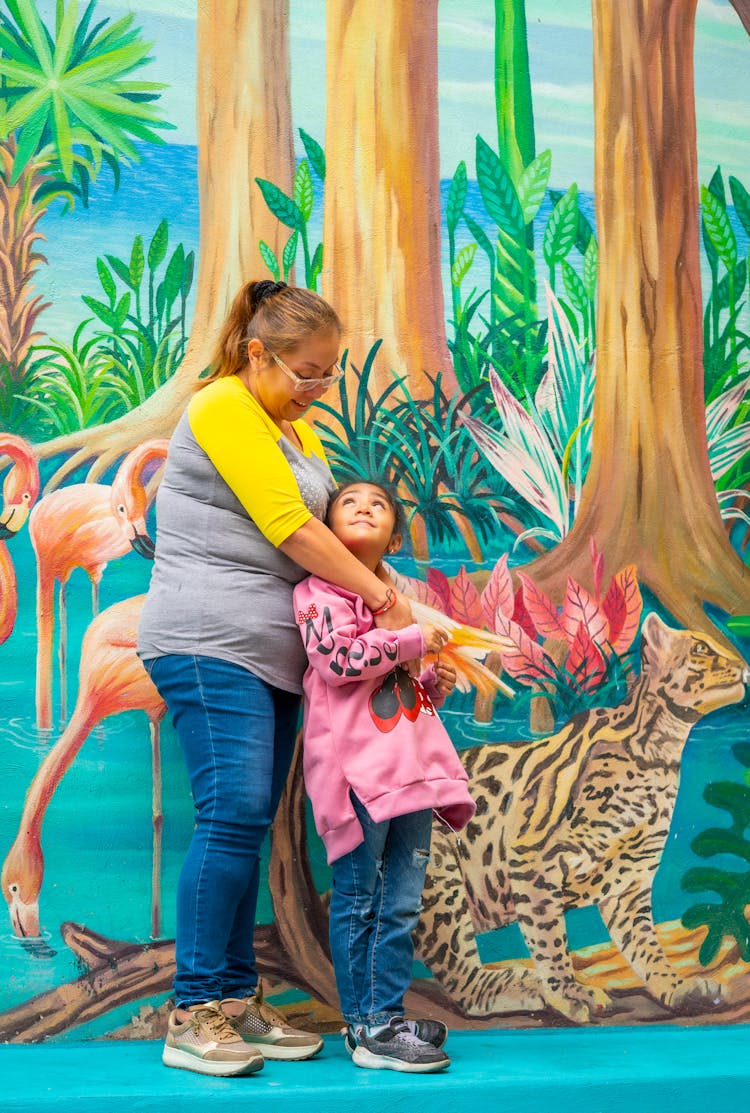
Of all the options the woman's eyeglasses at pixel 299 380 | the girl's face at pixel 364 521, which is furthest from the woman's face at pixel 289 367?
the girl's face at pixel 364 521

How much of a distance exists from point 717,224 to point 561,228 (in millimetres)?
426

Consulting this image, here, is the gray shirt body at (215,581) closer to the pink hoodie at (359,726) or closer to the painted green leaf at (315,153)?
the pink hoodie at (359,726)

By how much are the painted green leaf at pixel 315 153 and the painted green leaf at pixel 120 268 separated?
0.53 m

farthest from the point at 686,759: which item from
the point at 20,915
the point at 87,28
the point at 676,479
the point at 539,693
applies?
the point at 87,28

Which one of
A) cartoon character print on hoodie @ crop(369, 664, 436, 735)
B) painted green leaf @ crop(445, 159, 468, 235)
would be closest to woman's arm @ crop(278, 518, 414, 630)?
cartoon character print on hoodie @ crop(369, 664, 436, 735)

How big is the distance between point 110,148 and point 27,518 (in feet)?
3.01

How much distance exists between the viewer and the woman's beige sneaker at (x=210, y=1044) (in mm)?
2268

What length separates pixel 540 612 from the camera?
2.93m

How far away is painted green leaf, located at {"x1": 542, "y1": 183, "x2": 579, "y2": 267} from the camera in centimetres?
297

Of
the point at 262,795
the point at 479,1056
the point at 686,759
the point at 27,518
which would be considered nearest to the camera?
the point at 262,795

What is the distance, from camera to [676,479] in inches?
118

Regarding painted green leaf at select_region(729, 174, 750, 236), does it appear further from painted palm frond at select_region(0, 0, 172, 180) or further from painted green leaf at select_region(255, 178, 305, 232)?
painted palm frond at select_region(0, 0, 172, 180)

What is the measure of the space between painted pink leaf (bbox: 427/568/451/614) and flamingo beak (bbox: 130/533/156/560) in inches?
27.0

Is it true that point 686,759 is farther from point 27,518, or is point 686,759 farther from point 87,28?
point 87,28
